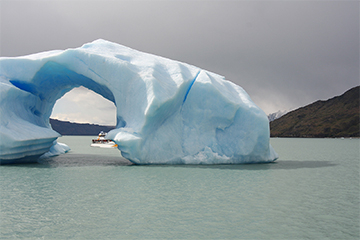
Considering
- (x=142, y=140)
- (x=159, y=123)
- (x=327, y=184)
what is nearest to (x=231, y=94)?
(x=159, y=123)

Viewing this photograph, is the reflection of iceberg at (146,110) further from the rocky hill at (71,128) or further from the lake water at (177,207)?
the rocky hill at (71,128)

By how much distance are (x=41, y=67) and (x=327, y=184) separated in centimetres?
1158

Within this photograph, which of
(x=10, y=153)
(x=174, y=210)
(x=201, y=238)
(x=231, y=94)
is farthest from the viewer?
(x=231, y=94)

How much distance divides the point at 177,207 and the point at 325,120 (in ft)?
389

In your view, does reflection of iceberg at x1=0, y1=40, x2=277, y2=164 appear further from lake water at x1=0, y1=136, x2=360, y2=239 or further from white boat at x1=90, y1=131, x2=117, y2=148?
white boat at x1=90, y1=131, x2=117, y2=148

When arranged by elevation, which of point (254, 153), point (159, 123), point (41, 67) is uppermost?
point (41, 67)

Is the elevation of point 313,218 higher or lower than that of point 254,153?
lower

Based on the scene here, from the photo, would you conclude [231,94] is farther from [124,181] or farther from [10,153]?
[10,153]

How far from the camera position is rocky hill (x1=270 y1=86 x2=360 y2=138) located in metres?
99.2

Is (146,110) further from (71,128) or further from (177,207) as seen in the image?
(71,128)

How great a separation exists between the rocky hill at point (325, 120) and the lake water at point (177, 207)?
325 ft

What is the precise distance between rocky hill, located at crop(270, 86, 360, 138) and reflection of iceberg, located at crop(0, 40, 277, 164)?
312ft

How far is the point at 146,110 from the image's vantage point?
10.6 metres

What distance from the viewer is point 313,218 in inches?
195
